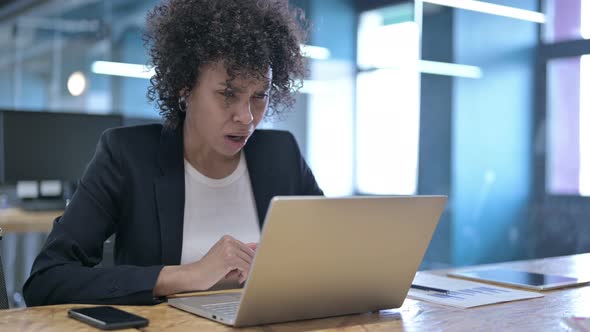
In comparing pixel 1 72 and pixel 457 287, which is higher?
pixel 1 72

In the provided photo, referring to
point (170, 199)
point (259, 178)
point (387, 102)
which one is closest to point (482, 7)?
point (387, 102)

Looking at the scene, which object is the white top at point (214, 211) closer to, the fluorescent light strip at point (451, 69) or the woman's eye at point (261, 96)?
the woman's eye at point (261, 96)

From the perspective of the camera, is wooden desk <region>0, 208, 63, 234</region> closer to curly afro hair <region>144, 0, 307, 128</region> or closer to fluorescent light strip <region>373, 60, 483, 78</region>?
curly afro hair <region>144, 0, 307, 128</region>

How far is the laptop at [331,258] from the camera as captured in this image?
0.98m

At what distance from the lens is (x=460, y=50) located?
3920mm

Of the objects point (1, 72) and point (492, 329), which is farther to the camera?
point (1, 72)

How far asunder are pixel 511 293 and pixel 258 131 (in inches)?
31.7

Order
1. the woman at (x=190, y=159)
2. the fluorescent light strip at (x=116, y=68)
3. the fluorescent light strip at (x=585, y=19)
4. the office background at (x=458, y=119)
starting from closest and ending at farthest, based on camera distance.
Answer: the woman at (x=190, y=159)
the fluorescent light strip at (x=585, y=19)
the office background at (x=458, y=119)
the fluorescent light strip at (x=116, y=68)

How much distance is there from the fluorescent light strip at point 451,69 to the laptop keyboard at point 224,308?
Result: 296 centimetres

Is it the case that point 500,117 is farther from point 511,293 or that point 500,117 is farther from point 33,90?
point 33,90

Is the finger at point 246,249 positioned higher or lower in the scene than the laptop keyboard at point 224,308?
higher

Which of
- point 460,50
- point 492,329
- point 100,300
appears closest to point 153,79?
point 100,300

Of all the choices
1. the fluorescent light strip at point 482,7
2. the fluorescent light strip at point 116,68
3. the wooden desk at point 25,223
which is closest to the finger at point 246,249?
the wooden desk at point 25,223

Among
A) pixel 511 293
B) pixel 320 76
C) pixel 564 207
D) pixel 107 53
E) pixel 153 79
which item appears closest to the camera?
pixel 511 293
